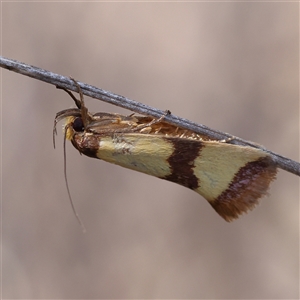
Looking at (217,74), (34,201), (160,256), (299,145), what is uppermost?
(217,74)

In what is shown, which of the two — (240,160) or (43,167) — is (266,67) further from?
(43,167)

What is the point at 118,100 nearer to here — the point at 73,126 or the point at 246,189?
the point at 73,126

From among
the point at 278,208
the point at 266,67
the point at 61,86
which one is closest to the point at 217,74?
the point at 266,67

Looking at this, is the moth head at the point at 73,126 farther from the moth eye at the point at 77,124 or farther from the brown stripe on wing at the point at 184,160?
the brown stripe on wing at the point at 184,160

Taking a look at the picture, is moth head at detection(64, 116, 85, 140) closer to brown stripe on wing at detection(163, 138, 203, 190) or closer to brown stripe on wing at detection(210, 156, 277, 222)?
brown stripe on wing at detection(163, 138, 203, 190)

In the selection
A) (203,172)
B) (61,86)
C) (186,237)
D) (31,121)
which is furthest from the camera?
(31,121)

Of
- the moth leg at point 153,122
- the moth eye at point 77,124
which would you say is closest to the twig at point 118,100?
the moth leg at point 153,122

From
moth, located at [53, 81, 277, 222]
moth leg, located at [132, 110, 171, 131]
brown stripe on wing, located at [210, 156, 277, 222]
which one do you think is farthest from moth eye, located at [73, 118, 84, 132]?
brown stripe on wing, located at [210, 156, 277, 222]
